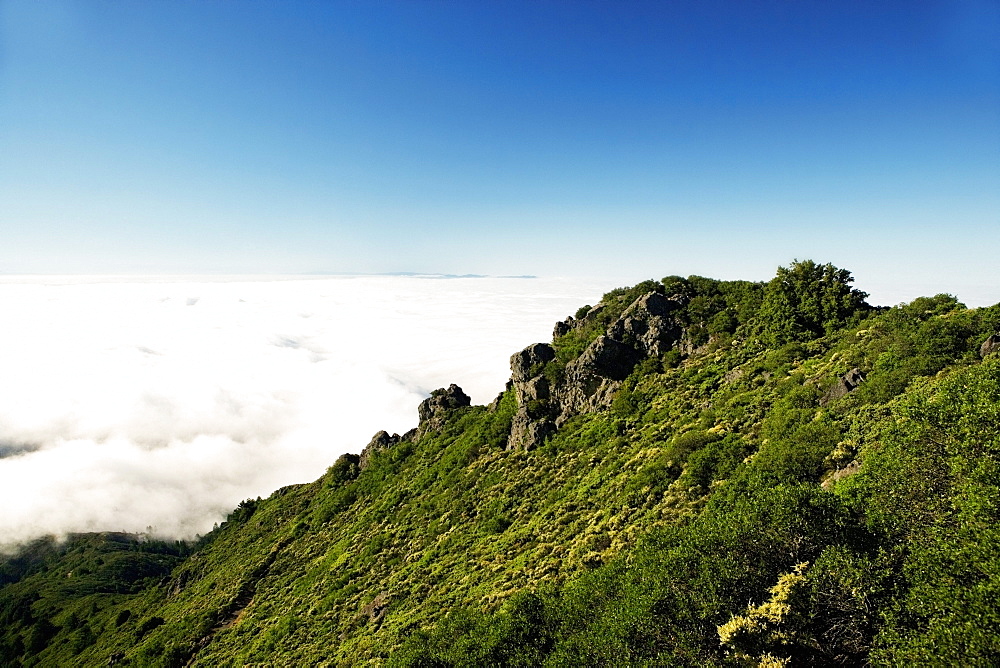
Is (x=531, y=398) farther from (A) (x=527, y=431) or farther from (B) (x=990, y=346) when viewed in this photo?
(B) (x=990, y=346)

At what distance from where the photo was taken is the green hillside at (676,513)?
14.8 m

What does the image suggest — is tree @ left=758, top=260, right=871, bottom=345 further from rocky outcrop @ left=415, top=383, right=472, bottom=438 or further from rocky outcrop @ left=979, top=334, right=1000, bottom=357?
rocky outcrop @ left=415, top=383, right=472, bottom=438

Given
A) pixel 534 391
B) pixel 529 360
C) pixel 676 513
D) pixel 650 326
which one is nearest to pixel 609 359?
pixel 650 326

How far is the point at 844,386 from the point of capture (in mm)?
28375

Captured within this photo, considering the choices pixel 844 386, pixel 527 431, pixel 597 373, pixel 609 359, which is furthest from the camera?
pixel 527 431

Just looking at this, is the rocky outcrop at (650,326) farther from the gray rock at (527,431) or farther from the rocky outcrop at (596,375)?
the gray rock at (527,431)

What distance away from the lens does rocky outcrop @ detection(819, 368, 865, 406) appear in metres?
28.1

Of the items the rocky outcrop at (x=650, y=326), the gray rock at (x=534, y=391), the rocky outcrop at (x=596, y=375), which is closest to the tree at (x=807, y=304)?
the rocky outcrop at (x=650, y=326)

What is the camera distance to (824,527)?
650 inches

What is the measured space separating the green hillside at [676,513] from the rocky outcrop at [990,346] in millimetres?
127

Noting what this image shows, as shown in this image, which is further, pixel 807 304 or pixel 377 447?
pixel 377 447

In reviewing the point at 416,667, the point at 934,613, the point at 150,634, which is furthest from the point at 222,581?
the point at 934,613

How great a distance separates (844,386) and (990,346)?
7325 millimetres

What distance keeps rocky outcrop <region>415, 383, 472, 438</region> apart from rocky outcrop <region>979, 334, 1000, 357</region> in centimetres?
5740
